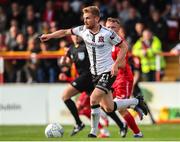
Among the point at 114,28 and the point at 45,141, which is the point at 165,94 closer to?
the point at 114,28

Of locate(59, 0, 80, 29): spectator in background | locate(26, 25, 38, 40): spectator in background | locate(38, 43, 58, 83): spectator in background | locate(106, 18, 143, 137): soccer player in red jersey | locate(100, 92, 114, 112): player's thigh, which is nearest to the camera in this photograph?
locate(100, 92, 114, 112): player's thigh

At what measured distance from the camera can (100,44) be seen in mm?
14781

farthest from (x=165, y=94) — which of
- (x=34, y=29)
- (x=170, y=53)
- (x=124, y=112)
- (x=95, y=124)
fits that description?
(x=95, y=124)

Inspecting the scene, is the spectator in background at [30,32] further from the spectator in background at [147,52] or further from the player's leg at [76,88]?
the player's leg at [76,88]

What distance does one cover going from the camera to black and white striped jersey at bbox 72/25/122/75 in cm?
1474

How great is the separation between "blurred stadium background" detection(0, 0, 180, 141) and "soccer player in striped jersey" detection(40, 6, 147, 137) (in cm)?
660

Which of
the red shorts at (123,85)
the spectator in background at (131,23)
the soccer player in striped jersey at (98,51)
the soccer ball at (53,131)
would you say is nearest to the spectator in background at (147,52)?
the spectator in background at (131,23)

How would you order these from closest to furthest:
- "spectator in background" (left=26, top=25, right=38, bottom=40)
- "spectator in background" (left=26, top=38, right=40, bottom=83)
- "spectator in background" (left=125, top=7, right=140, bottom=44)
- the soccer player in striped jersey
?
the soccer player in striped jersey → "spectator in background" (left=26, top=38, right=40, bottom=83) → "spectator in background" (left=125, top=7, right=140, bottom=44) → "spectator in background" (left=26, top=25, right=38, bottom=40)

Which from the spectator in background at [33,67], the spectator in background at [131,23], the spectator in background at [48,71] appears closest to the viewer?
the spectator in background at [48,71]

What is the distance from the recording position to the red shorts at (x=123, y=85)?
653 inches

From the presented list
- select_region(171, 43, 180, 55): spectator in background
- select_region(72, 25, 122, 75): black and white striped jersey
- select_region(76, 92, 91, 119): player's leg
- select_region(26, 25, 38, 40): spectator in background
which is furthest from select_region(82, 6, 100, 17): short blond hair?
select_region(26, 25, 38, 40): spectator in background

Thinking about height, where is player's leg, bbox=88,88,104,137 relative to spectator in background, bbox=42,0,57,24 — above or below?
below

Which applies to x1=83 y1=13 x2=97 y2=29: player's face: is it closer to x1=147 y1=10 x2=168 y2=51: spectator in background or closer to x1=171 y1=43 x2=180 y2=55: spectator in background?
x1=171 y1=43 x2=180 y2=55: spectator in background

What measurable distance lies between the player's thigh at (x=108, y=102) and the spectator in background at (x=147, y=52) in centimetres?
783
